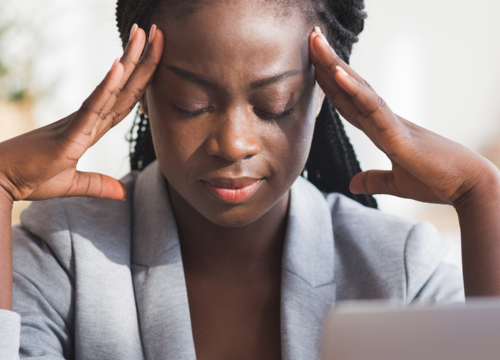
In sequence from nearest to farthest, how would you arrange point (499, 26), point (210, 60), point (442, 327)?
point (442, 327), point (210, 60), point (499, 26)

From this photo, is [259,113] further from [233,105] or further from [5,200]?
[5,200]

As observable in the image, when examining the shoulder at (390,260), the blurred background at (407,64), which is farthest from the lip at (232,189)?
the blurred background at (407,64)

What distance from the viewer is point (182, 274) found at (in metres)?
1.07

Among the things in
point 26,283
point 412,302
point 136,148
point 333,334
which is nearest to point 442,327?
point 333,334

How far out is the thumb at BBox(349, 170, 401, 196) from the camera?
3.46 ft

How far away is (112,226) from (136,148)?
0.31 m

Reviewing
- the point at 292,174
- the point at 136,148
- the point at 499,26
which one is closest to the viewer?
the point at 292,174

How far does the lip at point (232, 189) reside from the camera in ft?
3.05

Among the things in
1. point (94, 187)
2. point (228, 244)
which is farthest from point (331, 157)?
point (94, 187)

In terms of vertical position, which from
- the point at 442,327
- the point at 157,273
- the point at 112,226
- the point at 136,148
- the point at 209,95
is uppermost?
the point at 136,148

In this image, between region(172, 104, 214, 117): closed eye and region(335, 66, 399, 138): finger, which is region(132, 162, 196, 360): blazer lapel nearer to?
region(172, 104, 214, 117): closed eye

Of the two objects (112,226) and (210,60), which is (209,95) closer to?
(210,60)

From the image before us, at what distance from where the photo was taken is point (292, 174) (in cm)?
97

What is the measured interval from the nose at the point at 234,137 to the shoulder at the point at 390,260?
1.30 ft
